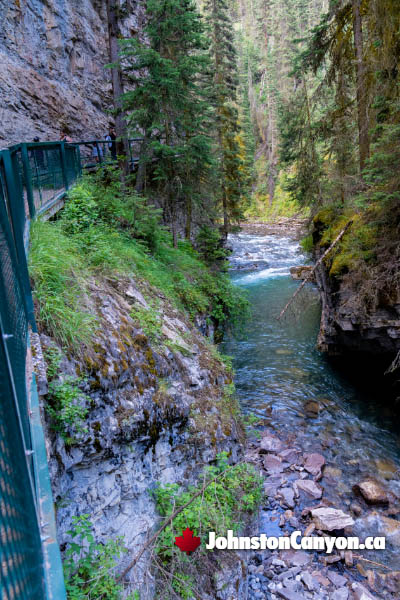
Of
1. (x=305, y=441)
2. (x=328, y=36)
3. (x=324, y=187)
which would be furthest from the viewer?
(x=324, y=187)

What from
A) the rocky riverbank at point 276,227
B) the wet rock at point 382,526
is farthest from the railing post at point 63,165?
the rocky riverbank at point 276,227

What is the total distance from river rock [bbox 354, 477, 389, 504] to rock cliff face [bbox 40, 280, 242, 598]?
2593 millimetres

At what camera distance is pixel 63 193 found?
7.63m

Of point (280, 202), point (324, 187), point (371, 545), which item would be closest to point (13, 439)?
point (371, 545)

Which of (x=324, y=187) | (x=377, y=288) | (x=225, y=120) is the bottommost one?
(x=377, y=288)

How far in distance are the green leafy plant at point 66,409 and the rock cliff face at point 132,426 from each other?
9cm

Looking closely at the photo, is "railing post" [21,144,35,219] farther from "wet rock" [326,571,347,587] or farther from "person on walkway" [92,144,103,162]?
"person on walkway" [92,144,103,162]

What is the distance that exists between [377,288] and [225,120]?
54.9 ft

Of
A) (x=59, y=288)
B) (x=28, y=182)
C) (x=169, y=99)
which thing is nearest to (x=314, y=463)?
(x=59, y=288)

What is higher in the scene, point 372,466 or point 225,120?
point 225,120

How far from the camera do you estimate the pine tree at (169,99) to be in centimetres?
Answer: 930

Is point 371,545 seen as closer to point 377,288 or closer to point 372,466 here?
point 372,466

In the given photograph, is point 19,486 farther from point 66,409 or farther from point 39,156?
point 39,156

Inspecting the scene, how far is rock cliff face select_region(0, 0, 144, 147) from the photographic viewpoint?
12.7 meters
